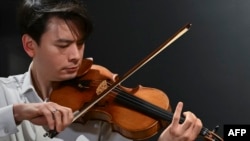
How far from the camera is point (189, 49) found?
161 cm

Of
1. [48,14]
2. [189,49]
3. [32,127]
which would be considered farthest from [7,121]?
[189,49]

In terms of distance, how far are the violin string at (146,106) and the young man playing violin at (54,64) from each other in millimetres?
49

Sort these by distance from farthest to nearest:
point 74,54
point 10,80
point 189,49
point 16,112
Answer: point 189,49, point 10,80, point 74,54, point 16,112

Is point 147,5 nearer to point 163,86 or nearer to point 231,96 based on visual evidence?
point 163,86

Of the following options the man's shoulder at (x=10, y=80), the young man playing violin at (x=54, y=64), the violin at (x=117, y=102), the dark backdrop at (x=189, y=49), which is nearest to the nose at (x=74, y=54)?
the young man playing violin at (x=54, y=64)

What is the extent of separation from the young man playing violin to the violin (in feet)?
0.14

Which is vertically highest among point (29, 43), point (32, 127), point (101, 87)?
point (29, 43)

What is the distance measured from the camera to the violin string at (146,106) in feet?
3.74

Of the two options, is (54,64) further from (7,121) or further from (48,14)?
(7,121)

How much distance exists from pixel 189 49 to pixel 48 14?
2.21ft

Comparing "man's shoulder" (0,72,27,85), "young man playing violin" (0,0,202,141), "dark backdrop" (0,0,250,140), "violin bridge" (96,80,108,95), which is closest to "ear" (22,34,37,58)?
"young man playing violin" (0,0,202,141)

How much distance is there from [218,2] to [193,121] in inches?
27.0

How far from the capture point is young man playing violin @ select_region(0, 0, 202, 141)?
1.15 m

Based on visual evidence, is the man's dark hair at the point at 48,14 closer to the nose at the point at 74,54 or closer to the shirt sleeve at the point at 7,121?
the nose at the point at 74,54
